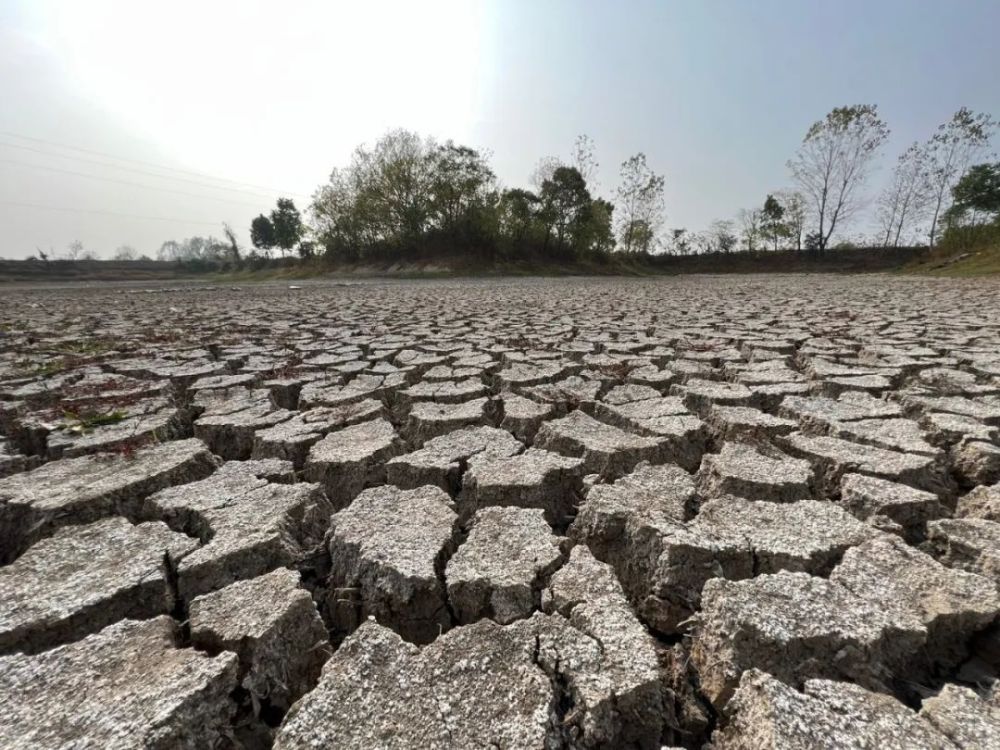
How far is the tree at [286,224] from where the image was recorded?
118 ft

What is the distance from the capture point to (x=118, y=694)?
0.64 m

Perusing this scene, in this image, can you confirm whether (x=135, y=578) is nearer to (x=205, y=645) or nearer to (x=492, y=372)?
(x=205, y=645)

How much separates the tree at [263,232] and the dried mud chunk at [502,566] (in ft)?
134

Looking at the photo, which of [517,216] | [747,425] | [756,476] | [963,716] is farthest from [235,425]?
[517,216]

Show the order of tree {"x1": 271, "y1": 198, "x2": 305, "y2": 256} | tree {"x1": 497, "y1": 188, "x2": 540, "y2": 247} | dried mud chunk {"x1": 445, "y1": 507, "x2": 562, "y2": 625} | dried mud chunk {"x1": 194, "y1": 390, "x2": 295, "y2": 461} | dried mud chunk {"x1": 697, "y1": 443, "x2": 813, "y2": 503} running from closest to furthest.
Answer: dried mud chunk {"x1": 445, "y1": 507, "x2": 562, "y2": 625}
dried mud chunk {"x1": 697, "y1": 443, "x2": 813, "y2": 503}
dried mud chunk {"x1": 194, "y1": 390, "x2": 295, "y2": 461}
tree {"x1": 497, "y1": 188, "x2": 540, "y2": 247}
tree {"x1": 271, "y1": 198, "x2": 305, "y2": 256}

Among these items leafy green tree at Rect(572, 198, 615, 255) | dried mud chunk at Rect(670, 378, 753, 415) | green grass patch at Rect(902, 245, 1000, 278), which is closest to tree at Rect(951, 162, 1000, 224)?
green grass patch at Rect(902, 245, 1000, 278)

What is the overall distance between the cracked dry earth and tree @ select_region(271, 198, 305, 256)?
38.0 metres

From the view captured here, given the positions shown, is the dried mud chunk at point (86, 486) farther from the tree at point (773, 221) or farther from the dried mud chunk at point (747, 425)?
the tree at point (773, 221)

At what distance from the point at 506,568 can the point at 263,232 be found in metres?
41.4

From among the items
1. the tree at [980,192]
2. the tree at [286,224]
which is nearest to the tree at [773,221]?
the tree at [980,192]

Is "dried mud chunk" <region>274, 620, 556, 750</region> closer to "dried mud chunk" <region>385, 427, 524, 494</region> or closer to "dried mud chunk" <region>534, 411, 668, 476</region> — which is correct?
"dried mud chunk" <region>385, 427, 524, 494</region>

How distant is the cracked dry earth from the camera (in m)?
0.63

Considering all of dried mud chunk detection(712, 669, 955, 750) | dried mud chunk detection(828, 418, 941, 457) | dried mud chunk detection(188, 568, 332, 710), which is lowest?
dried mud chunk detection(188, 568, 332, 710)

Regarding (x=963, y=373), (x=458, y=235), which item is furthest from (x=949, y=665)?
(x=458, y=235)
